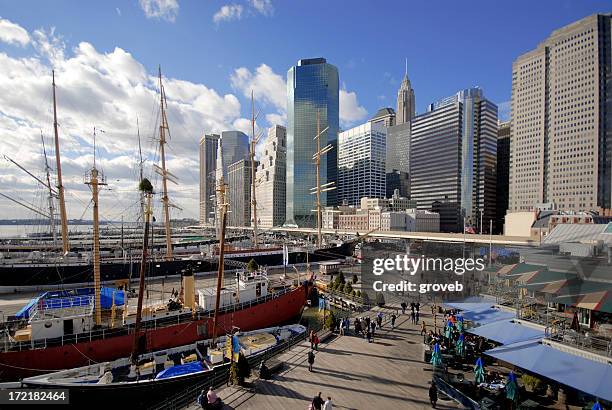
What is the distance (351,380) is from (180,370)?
9.00m

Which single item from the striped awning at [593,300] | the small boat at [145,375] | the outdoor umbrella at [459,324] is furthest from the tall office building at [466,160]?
the small boat at [145,375]

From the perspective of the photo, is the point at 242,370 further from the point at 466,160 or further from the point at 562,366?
the point at 466,160

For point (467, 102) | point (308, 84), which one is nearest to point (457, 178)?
point (467, 102)

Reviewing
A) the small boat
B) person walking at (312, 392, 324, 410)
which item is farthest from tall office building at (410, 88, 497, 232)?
person walking at (312, 392, 324, 410)

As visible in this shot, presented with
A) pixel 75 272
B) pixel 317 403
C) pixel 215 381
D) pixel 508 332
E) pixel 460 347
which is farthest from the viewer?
pixel 75 272

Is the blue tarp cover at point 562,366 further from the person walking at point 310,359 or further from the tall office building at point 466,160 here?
the tall office building at point 466,160

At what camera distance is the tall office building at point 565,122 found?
139750mm

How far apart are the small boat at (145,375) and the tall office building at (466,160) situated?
174022 millimetres

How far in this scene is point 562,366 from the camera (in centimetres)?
1291

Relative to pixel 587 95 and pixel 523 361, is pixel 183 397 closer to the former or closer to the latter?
pixel 523 361

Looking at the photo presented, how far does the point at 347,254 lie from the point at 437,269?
58.5m

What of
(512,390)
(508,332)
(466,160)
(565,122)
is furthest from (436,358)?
→ (565,122)

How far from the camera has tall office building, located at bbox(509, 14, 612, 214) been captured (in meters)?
140

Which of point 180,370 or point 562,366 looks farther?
point 180,370
